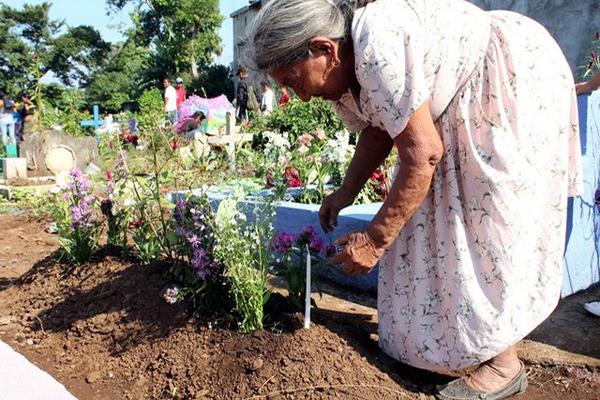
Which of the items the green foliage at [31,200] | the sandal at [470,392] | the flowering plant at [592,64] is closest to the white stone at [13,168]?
the green foliage at [31,200]

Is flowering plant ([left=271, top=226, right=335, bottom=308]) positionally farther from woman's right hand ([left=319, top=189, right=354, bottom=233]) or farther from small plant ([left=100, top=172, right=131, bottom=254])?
small plant ([left=100, top=172, right=131, bottom=254])

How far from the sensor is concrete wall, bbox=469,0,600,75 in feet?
24.0

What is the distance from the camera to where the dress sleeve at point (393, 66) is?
1.57 metres

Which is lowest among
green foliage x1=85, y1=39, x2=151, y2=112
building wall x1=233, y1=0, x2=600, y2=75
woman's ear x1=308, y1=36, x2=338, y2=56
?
woman's ear x1=308, y1=36, x2=338, y2=56

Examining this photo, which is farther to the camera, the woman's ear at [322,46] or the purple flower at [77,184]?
the purple flower at [77,184]

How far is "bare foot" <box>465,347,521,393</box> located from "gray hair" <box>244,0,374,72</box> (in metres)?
1.22

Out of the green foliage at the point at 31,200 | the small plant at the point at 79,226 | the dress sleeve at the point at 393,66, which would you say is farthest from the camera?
the green foliage at the point at 31,200

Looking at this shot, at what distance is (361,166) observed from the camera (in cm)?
223

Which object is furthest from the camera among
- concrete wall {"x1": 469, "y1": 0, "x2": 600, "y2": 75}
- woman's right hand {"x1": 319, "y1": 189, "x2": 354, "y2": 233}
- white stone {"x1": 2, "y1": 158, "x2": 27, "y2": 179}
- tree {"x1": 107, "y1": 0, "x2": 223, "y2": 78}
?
tree {"x1": 107, "y1": 0, "x2": 223, "y2": 78}

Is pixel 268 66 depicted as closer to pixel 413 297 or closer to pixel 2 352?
pixel 413 297

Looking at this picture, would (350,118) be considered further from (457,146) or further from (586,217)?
(586,217)

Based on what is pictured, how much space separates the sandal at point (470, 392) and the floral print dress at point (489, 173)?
79 mm

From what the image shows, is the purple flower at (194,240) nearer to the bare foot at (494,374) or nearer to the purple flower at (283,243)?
the purple flower at (283,243)

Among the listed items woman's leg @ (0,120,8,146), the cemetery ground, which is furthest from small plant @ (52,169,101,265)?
woman's leg @ (0,120,8,146)
